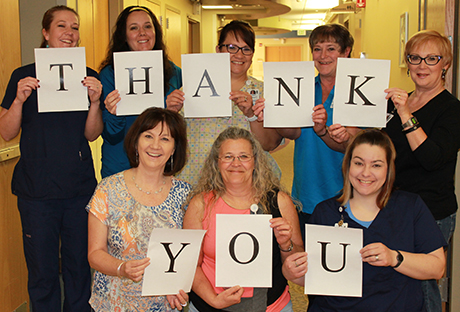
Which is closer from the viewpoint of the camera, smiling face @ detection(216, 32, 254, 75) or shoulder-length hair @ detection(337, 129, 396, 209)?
shoulder-length hair @ detection(337, 129, 396, 209)

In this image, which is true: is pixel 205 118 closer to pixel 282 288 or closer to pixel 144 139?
pixel 144 139

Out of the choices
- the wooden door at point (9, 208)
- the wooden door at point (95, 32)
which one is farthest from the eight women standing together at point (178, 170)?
the wooden door at point (95, 32)

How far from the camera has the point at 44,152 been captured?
212 centimetres

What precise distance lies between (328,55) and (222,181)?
915mm

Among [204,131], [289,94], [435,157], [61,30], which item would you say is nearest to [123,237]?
[204,131]

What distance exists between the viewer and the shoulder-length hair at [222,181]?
1.79m

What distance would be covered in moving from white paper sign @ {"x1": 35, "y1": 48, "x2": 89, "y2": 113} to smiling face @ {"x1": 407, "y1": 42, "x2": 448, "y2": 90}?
1554mm

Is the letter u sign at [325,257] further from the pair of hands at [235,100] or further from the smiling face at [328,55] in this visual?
the smiling face at [328,55]

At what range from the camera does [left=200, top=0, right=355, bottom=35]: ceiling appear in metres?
8.69

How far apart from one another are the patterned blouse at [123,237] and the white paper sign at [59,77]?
54cm

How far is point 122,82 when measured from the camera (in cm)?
207

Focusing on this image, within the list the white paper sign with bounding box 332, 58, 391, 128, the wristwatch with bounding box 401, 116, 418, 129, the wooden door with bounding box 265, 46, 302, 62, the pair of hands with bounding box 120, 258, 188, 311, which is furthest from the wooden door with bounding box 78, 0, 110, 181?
the wooden door with bounding box 265, 46, 302, 62

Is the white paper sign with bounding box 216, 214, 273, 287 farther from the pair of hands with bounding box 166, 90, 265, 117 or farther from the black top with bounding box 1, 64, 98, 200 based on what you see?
the black top with bounding box 1, 64, 98, 200

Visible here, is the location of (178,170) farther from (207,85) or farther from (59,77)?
(59,77)
